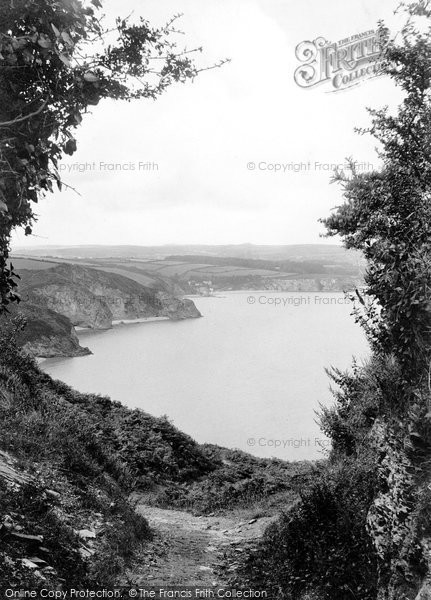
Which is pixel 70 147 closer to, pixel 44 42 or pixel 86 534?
pixel 44 42

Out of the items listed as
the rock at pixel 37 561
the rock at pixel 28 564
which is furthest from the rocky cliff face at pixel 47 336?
the rock at pixel 28 564

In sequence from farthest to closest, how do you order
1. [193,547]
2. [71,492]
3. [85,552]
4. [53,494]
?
[193,547] < [71,492] < [53,494] < [85,552]

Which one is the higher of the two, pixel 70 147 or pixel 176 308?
pixel 70 147

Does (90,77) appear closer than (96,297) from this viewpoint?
Yes

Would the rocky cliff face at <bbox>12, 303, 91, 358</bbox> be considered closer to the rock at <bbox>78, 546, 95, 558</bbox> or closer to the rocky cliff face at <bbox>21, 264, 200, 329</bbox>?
the rocky cliff face at <bbox>21, 264, 200, 329</bbox>

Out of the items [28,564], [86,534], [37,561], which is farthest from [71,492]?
[28,564]

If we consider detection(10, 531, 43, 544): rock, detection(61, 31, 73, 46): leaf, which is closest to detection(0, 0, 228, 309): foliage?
detection(61, 31, 73, 46): leaf
